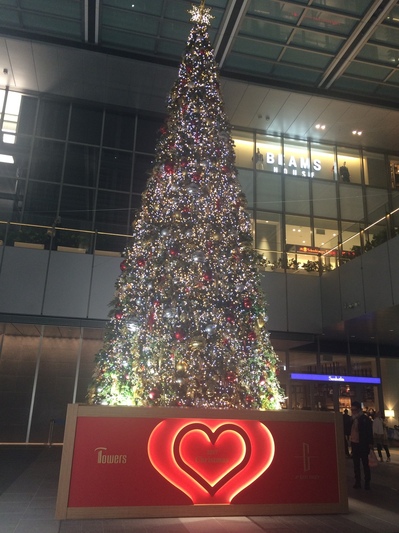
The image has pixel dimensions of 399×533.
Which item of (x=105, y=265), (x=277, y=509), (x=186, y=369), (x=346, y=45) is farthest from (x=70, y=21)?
(x=277, y=509)

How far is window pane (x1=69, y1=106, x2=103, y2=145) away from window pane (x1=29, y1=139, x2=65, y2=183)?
0.76m

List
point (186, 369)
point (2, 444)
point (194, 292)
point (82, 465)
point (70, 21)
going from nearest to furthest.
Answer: point (82, 465) → point (186, 369) → point (194, 292) → point (2, 444) → point (70, 21)

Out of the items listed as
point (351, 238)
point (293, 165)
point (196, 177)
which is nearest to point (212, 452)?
point (196, 177)

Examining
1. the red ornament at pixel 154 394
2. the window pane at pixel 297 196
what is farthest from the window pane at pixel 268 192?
the red ornament at pixel 154 394

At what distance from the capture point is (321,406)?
54.6ft

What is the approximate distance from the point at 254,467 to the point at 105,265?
9.23 meters

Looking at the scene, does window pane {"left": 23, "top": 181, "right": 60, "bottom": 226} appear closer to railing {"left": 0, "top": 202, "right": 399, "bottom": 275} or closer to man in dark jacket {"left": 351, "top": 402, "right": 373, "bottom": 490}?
railing {"left": 0, "top": 202, "right": 399, "bottom": 275}

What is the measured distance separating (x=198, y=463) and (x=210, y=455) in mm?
183

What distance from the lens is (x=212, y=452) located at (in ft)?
18.3

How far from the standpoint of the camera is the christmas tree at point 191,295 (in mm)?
6289

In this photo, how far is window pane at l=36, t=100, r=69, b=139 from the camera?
17109mm

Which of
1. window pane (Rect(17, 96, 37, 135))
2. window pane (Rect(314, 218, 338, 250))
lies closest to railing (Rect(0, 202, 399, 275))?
window pane (Rect(314, 218, 338, 250))

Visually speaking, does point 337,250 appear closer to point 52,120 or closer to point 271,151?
point 271,151

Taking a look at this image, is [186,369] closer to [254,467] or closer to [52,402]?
[254,467]
